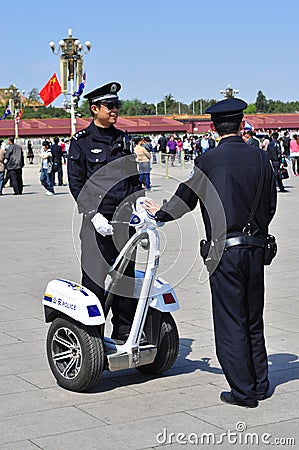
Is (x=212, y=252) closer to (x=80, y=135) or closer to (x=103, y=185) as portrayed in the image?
(x=103, y=185)

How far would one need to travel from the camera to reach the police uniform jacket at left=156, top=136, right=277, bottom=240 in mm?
4723

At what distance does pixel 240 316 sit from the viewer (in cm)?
473

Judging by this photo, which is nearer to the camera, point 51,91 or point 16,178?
point 16,178

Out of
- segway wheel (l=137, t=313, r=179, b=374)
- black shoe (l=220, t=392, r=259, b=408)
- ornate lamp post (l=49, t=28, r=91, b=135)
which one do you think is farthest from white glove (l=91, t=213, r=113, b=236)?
ornate lamp post (l=49, t=28, r=91, b=135)

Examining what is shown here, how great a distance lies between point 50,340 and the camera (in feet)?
17.6

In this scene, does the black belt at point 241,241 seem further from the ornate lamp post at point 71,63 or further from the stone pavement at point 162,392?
the ornate lamp post at point 71,63

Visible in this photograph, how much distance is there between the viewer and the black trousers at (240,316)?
4.72 m

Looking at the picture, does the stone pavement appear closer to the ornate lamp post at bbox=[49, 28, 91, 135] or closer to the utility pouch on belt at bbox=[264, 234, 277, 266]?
the utility pouch on belt at bbox=[264, 234, 277, 266]

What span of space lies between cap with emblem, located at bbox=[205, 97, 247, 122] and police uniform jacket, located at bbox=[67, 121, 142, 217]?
2.57ft

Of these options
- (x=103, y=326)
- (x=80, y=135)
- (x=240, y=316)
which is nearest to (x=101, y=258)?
(x=103, y=326)

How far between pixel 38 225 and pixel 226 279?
10.6 m

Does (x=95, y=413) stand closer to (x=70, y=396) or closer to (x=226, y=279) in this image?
(x=70, y=396)

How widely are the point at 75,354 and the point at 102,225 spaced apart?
832 mm

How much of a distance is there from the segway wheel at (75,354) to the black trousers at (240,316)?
0.77 m
